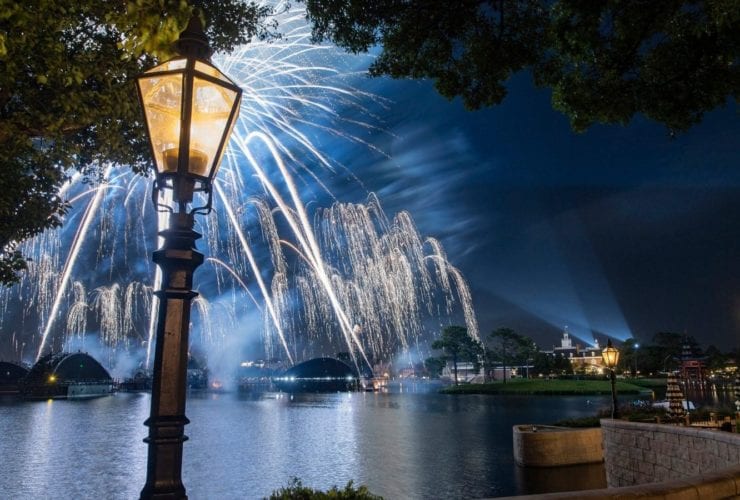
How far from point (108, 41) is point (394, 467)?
25450 millimetres

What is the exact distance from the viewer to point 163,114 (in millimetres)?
5250

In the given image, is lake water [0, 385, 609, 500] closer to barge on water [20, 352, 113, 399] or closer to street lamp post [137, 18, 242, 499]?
street lamp post [137, 18, 242, 499]

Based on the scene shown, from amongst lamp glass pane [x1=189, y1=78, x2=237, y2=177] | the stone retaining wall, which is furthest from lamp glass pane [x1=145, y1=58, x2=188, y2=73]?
the stone retaining wall

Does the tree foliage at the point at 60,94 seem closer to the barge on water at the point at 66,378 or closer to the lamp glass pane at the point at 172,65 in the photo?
the lamp glass pane at the point at 172,65

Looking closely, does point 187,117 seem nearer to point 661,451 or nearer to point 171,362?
point 171,362

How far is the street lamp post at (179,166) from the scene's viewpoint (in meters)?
4.80

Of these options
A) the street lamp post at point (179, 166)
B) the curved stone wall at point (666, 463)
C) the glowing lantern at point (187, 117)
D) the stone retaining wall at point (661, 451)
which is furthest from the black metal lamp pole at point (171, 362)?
the stone retaining wall at point (661, 451)

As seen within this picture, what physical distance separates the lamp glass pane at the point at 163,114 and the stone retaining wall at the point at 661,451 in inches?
440

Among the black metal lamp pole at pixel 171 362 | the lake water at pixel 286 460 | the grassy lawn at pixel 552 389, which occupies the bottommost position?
the grassy lawn at pixel 552 389

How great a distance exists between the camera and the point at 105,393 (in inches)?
5482

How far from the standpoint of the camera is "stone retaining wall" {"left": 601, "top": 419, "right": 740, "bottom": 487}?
43.6 feet

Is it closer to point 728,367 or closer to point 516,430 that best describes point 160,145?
point 516,430

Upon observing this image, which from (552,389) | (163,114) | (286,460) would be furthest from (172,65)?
(552,389)

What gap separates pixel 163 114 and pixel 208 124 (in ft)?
1.44
